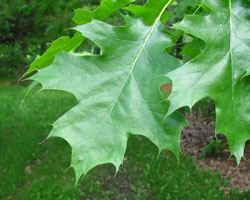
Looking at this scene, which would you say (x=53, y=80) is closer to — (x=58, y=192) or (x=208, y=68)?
(x=208, y=68)

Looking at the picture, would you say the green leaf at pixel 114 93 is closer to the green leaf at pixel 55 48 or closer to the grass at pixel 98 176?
the green leaf at pixel 55 48

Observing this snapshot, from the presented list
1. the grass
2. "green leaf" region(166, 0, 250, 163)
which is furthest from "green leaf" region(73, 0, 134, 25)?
the grass

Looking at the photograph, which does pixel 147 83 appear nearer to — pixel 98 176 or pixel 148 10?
pixel 148 10

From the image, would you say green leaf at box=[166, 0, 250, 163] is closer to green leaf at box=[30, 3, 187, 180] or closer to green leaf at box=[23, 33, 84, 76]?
green leaf at box=[30, 3, 187, 180]

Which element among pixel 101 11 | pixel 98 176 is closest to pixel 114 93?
pixel 101 11

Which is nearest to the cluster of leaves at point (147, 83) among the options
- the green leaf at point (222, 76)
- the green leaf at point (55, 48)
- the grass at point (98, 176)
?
the green leaf at point (222, 76)
